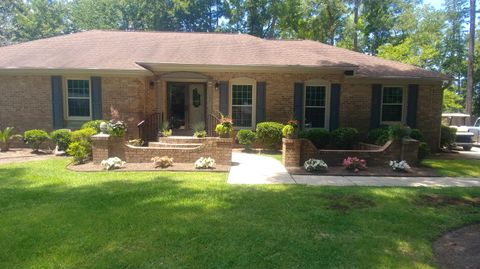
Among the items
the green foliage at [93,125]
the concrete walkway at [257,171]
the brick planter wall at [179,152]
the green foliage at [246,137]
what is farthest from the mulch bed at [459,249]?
the green foliage at [93,125]

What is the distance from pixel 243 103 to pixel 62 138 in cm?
658

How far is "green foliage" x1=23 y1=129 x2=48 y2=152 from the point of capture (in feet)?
38.0

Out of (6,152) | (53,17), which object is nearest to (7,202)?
(6,152)

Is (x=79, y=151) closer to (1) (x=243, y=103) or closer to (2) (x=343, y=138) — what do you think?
(1) (x=243, y=103)

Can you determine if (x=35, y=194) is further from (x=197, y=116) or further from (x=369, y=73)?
(x=369, y=73)

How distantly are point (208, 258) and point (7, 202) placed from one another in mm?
4245

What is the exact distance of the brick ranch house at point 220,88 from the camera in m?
12.5

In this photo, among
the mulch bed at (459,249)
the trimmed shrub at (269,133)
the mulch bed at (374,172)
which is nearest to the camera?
the mulch bed at (459,249)

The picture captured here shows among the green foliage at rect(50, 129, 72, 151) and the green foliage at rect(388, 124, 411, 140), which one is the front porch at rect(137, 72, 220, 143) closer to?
the green foliage at rect(50, 129, 72, 151)

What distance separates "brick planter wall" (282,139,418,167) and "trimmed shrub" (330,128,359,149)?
1820mm

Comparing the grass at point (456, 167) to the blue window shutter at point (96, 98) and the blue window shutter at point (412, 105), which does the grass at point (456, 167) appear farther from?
the blue window shutter at point (96, 98)

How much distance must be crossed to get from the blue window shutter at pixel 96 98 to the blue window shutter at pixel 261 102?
5954 millimetres

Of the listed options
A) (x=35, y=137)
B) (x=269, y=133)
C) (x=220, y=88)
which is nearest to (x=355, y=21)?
(x=220, y=88)

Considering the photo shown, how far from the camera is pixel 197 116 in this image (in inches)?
570
